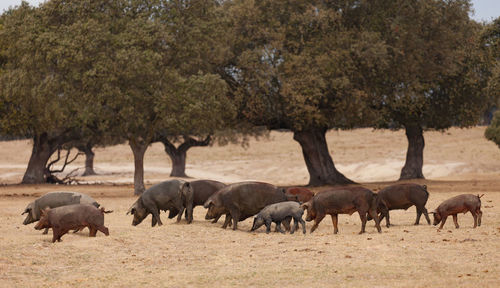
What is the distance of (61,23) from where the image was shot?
32.8 meters

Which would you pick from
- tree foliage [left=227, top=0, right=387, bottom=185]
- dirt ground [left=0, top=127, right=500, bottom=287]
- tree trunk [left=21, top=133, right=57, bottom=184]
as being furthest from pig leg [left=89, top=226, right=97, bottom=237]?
tree trunk [left=21, top=133, right=57, bottom=184]

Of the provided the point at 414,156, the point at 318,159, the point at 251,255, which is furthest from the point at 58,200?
the point at 414,156

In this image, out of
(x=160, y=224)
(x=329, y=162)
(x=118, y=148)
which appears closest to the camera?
(x=160, y=224)

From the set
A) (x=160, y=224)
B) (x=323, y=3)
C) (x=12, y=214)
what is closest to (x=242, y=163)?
(x=323, y=3)

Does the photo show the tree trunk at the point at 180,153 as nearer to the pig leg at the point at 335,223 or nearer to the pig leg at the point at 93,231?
the pig leg at the point at 335,223

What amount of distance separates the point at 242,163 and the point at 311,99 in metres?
38.2

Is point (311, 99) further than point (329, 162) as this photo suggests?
No

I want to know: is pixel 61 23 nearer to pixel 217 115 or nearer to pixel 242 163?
pixel 217 115

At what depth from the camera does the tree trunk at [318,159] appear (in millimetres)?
40562

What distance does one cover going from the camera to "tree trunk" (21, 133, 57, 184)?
148 feet

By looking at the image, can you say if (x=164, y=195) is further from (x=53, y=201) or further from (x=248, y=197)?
(x=53, y=201)

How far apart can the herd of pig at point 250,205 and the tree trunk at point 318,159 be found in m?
21.6

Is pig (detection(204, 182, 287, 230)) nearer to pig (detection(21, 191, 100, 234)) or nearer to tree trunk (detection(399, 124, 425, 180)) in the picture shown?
pig (detection(21, 191, 100, 234))

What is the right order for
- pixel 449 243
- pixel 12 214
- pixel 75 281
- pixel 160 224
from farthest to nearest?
1. pixel 12 214
2. pixel 160 224
3. pixel 449 243
4. pixel 75 281
